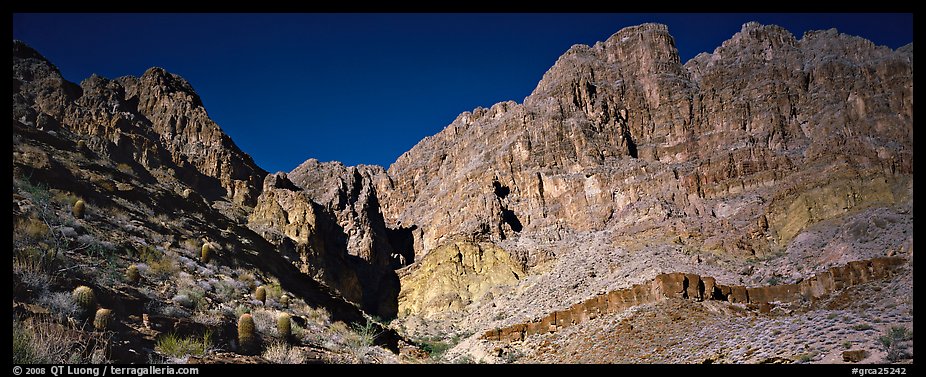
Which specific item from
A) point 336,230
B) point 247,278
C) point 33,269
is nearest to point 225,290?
point 247,278

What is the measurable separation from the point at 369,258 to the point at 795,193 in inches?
2181

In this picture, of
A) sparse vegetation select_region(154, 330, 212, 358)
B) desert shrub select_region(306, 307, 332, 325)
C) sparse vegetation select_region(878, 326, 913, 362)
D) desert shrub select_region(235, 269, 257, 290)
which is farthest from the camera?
desert shrub select_region(235, 269, 257, 290)

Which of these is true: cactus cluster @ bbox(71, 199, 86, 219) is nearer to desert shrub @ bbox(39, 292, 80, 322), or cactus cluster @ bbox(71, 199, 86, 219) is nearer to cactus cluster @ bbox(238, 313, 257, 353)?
desert shrub @ bbox(39, 292, 80, 322)

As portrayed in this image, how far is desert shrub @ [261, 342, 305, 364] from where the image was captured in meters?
10.6

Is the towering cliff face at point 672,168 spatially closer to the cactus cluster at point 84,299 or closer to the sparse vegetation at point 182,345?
the sparse vegetation at point 182,345

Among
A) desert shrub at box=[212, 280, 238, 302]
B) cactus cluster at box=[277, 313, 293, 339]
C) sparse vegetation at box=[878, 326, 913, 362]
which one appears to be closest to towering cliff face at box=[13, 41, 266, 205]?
desert shrub at box=[212, 280, 238, 302]

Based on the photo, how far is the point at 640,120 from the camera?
86.8 m

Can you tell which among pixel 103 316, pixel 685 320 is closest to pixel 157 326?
pixel 103 316

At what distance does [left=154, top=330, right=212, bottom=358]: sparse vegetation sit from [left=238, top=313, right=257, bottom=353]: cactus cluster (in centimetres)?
71

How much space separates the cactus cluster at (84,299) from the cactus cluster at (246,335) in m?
2.75

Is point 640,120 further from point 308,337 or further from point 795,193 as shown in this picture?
point 308,337

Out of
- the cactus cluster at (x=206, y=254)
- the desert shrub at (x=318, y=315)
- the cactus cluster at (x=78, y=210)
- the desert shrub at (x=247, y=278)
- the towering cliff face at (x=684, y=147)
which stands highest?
the towering cliff face at (x=684, y=147)

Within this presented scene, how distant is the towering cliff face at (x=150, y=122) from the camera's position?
55000 millimetres

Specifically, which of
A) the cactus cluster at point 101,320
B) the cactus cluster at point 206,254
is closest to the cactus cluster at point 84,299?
the cactus cluster at point 101,320
